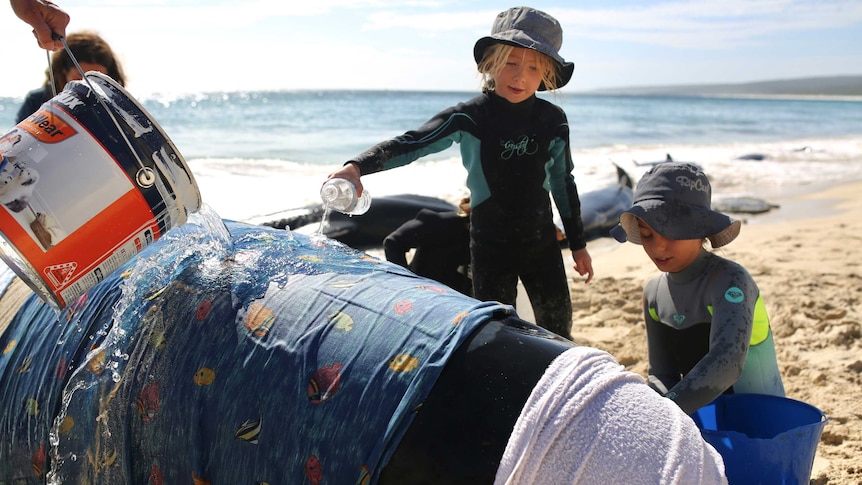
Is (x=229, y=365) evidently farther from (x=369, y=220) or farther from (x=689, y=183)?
A: (x=369, y=220)

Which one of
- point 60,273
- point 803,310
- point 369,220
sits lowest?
point 803,310

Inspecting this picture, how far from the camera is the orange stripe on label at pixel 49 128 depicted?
160 cm

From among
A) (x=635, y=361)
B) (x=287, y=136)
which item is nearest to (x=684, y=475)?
(x=635, y=361)

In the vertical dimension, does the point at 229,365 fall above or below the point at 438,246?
above

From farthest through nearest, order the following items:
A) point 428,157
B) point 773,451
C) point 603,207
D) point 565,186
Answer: point 428,157 < point 603,207 < point 565,186 < point 773,451

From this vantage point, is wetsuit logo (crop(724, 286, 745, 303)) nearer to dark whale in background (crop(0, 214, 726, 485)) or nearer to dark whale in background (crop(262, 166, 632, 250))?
dark whale in background (crop(0, 214, 726, 485))

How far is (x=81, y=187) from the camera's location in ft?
5.20

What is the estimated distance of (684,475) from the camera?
4.18ft

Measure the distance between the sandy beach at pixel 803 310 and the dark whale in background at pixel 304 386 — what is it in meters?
1.72

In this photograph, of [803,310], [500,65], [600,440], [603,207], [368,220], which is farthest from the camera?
[603,207]

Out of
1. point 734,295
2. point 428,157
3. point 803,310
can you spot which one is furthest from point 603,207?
point 428,157

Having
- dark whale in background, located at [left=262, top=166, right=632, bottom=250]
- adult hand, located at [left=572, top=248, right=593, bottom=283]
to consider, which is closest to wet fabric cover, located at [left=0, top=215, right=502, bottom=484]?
adult hand, located at [left=572, top=248, right=593, bottom=283]

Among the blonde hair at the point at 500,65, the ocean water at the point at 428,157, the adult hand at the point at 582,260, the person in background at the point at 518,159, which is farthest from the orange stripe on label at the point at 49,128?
the adult hand at the point at 582,260

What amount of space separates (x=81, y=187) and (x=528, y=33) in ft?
5.78
